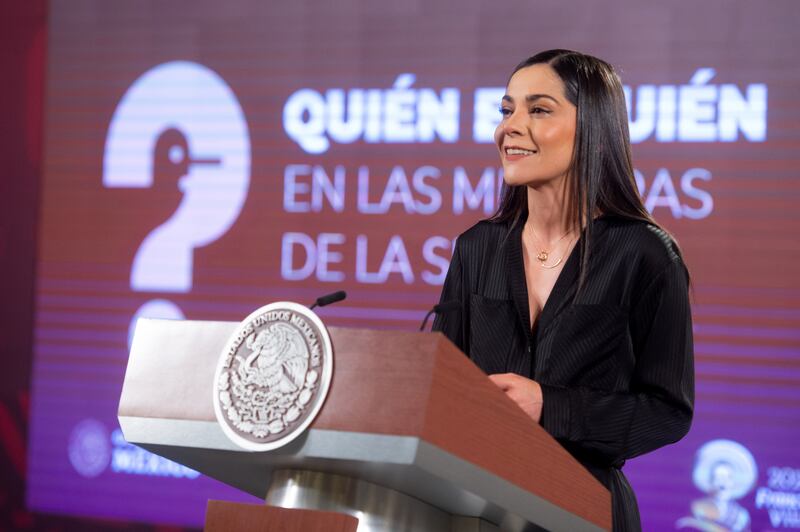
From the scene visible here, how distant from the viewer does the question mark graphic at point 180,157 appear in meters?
4.47

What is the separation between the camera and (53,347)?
4.71m

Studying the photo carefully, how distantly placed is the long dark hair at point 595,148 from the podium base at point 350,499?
2.30 feet

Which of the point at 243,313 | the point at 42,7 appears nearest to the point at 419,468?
the point at 243,313

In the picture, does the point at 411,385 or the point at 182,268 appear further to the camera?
the point at 182,268

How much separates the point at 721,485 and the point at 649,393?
6.96ft

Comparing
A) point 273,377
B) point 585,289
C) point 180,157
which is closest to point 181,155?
point 180,157

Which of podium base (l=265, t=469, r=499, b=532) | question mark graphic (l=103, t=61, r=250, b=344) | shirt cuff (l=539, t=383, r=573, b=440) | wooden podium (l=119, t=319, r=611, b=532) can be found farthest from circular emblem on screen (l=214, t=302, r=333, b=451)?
question mark graphic (l=103, t=61, r=250, b=344)

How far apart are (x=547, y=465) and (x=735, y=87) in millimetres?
2772

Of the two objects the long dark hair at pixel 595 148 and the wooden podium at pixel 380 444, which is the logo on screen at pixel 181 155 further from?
the wooden podium at pixel 380 444

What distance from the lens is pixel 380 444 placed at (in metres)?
1.19

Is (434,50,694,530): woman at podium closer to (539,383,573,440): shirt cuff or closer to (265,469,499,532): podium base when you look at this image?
(539,383,573,440): shirt cuff

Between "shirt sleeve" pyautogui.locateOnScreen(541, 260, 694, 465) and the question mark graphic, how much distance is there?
2.80 m

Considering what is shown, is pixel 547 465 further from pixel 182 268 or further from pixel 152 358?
pixel 182 268

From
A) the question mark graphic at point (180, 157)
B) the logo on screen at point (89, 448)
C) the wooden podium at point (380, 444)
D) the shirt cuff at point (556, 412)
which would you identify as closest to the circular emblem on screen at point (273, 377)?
the wooden podium at point (380, 444)
